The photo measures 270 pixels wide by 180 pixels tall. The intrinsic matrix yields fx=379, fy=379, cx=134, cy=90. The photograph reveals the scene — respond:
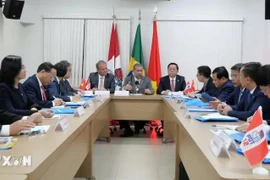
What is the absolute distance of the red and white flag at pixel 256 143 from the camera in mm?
1593

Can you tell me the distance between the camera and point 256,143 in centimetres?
162

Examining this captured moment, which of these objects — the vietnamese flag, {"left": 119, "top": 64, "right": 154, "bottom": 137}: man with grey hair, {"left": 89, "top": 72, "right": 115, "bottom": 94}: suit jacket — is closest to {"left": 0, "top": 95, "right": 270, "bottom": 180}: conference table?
{"left": 119, "top": 64, "right": 154, "bottom": 137}: man with grey hair

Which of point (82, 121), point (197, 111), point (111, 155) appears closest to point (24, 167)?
point (82, 121)

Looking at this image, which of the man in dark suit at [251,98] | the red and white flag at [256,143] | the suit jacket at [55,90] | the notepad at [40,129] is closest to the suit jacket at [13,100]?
the notepad at [40,129]

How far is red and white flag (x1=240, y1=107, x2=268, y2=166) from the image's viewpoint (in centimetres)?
159

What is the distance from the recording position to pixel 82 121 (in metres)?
3.16

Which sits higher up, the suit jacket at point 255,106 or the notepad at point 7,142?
the suit jacket at point 255,106

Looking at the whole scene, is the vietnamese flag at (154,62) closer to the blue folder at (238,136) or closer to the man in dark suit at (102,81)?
the man in dark suit at (102,81)

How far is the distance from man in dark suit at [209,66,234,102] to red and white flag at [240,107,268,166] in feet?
11.6

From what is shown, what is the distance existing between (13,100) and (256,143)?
2717 mm

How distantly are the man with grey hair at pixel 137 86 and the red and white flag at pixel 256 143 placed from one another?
4.94 m

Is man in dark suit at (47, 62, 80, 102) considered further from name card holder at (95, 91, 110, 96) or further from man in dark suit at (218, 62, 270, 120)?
man in dark suit at (218, 62, 270, 120)

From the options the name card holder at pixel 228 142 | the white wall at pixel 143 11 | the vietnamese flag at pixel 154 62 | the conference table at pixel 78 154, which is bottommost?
the conference table at pixel 78 154

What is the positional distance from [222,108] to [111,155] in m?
1.98
